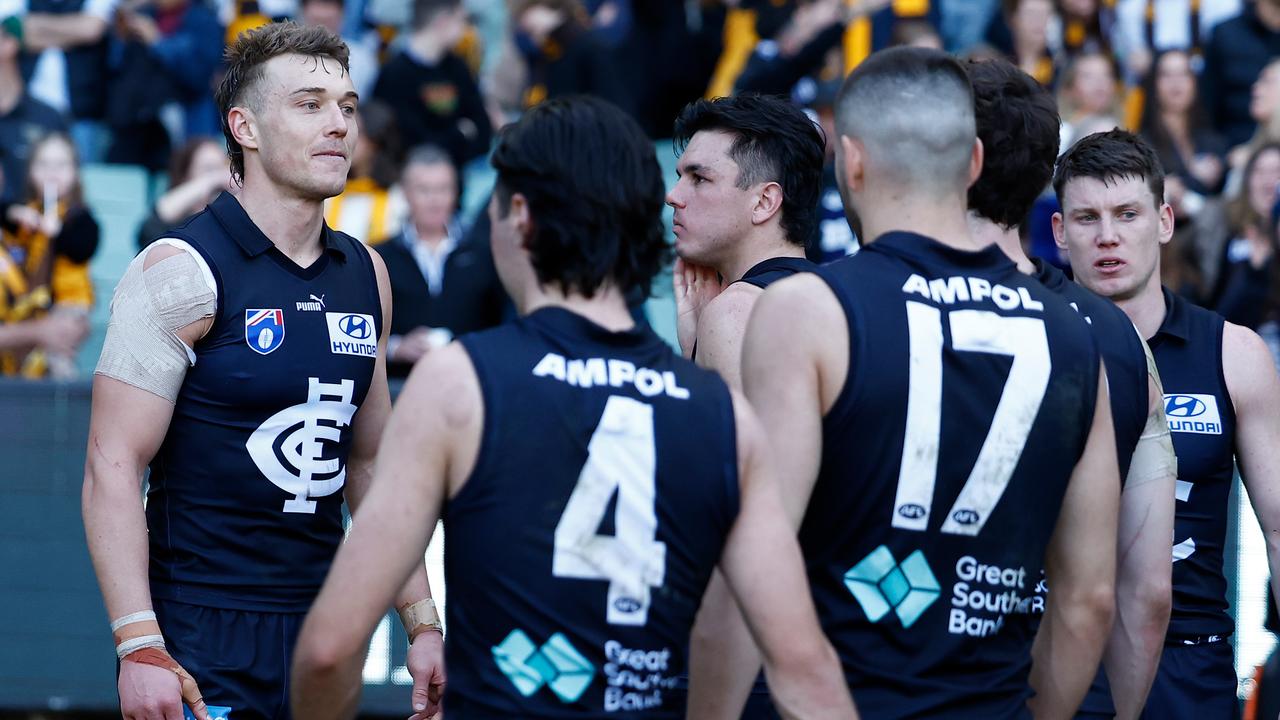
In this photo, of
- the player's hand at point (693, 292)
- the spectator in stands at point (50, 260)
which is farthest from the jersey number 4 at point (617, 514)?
the spectator in stands at point (50, 260)

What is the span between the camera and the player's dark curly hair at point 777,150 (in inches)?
187

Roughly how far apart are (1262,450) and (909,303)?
6.67ft

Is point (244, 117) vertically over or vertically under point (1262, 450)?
over

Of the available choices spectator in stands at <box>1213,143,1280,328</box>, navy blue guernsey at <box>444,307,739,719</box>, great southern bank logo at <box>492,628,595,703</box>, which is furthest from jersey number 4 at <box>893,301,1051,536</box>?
spectator in stands at <box>1213,143,1280,328</box>

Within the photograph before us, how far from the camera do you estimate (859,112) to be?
11.2ft

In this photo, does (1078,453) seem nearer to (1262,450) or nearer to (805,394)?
(805,394)

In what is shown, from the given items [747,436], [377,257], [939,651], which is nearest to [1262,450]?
[939,651]

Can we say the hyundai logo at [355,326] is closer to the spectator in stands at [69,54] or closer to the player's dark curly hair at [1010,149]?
the player's dark curly hair at [1010,149]

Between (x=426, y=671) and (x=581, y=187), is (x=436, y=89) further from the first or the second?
(x=581, y=187)

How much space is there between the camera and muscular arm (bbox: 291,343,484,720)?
116 inches

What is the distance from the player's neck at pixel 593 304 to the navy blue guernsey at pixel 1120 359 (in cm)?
128

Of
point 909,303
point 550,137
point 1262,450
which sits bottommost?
point 1262,450

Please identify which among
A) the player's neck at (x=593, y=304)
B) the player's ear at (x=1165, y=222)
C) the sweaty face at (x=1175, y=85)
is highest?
the sweaty face at (x=1175, y=85)

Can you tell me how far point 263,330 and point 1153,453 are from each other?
2.45 meters
